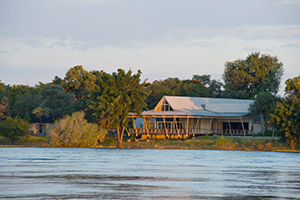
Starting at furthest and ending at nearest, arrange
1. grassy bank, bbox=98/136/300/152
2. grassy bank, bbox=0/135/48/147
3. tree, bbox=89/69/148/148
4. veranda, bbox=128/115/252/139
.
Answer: veranda, bbox=128/115/252/139 → grassy bank, bbox=0/135/48/147 → tree, bbox=89/69/148/148 → grassy bank, bbox=98/136/300/152

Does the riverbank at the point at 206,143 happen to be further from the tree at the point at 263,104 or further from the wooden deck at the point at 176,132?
the tree at the point at 263,104

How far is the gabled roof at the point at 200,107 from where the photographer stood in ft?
198

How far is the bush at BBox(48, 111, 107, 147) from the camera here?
1820 inches

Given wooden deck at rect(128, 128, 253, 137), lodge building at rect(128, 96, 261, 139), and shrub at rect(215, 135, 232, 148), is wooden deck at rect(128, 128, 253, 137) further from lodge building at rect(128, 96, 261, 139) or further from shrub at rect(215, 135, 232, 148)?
shrub at rect(215, 135, 232, 148)

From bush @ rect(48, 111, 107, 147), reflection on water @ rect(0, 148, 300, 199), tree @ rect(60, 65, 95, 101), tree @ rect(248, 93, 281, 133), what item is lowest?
reflection on water @ rect(0, 148, 300, 199)

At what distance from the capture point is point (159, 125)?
207 feet

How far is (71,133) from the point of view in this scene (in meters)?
46.4

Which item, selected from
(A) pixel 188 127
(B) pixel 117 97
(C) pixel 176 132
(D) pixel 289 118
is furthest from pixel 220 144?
(A) pixel 188 127

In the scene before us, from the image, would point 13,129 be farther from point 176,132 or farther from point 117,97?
point 176,132

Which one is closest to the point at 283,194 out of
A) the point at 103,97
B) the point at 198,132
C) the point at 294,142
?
the point at 294,142

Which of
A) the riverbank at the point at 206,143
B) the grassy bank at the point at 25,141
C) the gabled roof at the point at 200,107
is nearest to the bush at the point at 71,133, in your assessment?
the riverbank at the point at 206,143

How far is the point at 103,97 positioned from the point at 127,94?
2.77 metres

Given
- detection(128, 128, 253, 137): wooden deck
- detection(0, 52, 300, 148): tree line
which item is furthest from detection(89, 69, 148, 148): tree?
detection(128, 128, 253, 137): wooden deck

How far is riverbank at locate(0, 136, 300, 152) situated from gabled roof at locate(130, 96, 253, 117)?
4.89 m
